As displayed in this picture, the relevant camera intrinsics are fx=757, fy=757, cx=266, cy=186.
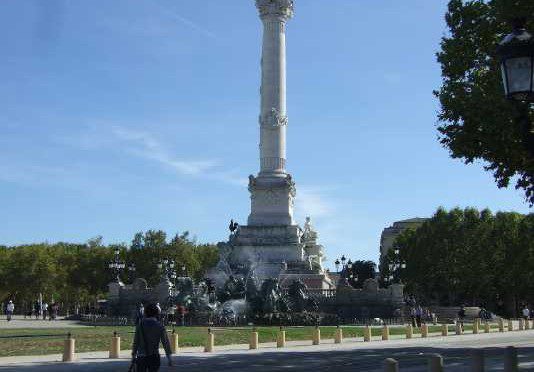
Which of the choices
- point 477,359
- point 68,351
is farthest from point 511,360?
point 68,351

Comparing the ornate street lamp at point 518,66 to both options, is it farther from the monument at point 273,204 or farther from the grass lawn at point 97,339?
the monument at point 273,204

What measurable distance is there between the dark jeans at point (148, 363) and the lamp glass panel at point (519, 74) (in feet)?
23.7

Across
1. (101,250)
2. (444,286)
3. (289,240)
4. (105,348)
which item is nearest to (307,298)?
(289,240)

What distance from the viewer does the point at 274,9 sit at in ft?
238

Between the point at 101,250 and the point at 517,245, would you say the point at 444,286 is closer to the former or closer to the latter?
the point at 517,245

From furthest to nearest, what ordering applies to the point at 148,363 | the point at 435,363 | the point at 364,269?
the point at 364,269
the point at 148,363
the point at 435,363

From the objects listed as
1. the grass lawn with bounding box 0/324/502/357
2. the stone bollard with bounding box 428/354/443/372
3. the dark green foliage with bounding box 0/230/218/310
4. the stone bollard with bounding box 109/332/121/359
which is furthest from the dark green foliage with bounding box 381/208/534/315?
the stone bollard with bounding box 428/354/443/372

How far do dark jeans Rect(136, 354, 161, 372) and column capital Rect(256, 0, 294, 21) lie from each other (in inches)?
2479

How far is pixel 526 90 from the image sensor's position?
27.5 ft

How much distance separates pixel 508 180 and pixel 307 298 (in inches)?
1074

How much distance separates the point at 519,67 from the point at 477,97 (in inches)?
752

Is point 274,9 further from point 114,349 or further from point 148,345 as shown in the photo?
point 148,345

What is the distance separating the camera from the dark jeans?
40.9ft

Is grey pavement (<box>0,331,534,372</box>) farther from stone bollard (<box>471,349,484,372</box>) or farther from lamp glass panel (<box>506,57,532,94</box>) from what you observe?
lamp glass panel (<box>506,57,532,94</box>)
